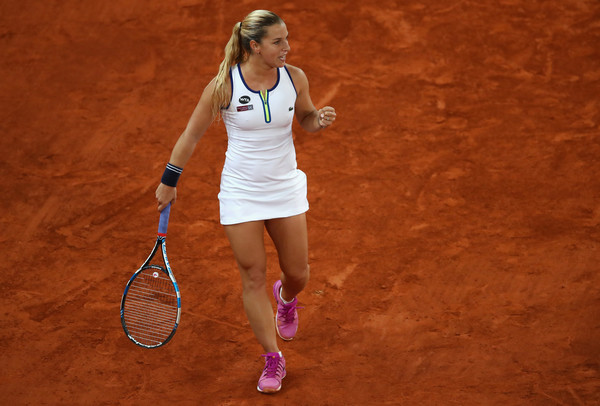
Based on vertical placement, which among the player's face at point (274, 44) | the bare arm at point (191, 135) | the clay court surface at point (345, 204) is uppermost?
the player's face at point (274, 44)

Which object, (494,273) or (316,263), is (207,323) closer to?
(316,263)

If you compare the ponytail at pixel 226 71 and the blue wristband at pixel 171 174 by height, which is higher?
the ponytail at pixel 226 71

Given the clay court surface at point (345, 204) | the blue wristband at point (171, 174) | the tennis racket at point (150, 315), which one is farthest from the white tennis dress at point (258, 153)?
the clay court surface at point (345, 204)

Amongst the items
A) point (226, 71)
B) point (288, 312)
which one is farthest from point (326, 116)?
point (288, 312)

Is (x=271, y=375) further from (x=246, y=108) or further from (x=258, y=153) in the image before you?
(x=246, y=108)

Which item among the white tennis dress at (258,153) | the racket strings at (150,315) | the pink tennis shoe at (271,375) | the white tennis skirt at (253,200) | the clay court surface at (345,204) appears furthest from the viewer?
the racket strings at (150,315)

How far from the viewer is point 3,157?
306 inches

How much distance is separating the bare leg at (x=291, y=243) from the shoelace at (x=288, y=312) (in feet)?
1.34

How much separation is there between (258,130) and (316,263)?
84.1 inches

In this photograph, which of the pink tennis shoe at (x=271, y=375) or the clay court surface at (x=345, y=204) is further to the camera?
the clay court surface at (x=345, y=204)

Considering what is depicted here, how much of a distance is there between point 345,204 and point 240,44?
9.50 feet

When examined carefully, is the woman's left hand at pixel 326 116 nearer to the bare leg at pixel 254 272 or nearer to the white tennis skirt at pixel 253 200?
the white tennis skirt at pixel 253 200

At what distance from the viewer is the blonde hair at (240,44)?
4.18 metres

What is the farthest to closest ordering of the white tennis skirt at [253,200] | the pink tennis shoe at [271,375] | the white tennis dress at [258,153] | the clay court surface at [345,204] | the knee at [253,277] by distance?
the clay court surface at [345,204]
the pink tennis shoe at [271,375]
the knee at [253,277]
the white tennis skirt at [253,200]
the white tennis dress at [258,153]
